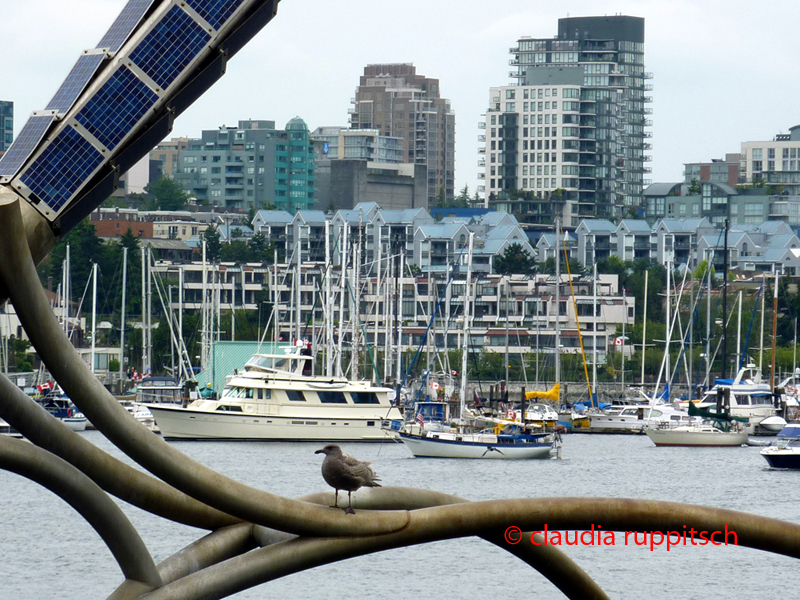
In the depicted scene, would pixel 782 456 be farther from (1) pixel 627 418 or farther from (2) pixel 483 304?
(2) pixel 483 304

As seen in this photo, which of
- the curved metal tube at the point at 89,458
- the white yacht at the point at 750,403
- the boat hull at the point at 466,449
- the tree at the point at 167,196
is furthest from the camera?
the tree at the point at 167,196

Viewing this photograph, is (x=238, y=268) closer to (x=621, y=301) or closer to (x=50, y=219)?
(x=621, y=301)

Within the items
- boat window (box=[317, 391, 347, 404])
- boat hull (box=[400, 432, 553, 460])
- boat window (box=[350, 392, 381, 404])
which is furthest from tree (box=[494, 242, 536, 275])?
boat hull (box=[400, 432, 553, 460])

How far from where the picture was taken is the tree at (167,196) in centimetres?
17112

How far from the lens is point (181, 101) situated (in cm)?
1008

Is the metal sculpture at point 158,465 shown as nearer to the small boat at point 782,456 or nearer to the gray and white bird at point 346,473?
the gray and white bird at point 346,473

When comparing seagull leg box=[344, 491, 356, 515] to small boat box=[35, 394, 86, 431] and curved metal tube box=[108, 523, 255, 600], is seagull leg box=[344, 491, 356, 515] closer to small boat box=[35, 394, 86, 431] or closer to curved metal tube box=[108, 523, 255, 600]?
curved metal tube box=[108, 523, 255, 600]

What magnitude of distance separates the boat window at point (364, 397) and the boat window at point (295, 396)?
72.8 inches

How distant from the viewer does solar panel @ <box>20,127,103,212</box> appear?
926cm

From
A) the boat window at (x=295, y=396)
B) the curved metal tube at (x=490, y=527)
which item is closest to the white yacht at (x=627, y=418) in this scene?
the boat window at (x=295, y=396)

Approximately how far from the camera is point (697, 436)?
192 ft

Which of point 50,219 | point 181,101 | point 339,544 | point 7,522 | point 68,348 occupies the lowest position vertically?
point 7,522

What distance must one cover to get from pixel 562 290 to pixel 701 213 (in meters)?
65.8

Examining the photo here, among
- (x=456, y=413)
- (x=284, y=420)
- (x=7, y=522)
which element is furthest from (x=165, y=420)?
(x=7, y=522)
